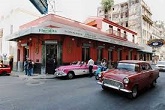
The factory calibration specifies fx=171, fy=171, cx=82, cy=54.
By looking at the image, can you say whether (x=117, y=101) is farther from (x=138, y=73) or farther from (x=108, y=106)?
(x=138, y=73)

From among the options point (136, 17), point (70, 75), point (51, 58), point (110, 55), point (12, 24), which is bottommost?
point (70, 75)

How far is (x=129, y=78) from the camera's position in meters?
7.51

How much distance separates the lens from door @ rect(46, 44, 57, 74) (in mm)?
16547

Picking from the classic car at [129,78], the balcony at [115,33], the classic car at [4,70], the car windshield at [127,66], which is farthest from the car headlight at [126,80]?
the balcony at [115,33]

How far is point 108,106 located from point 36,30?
10.6 meters

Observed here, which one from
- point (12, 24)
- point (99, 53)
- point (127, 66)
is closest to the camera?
point (127, 66)

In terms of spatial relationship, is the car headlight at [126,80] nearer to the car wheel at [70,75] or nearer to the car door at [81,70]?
the car wheel at [70,75]

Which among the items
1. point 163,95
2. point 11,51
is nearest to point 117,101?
point 163,95

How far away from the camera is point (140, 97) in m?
8.12

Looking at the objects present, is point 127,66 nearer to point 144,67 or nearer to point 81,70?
point 144,67

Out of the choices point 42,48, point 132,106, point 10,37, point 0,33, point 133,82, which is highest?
point 0,33

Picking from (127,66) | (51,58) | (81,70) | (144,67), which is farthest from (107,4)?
(127,66)

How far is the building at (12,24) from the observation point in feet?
80.3

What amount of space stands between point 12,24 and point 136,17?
31.7 m
